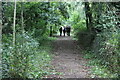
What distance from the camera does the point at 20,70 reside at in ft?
14.1

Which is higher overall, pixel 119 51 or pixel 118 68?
pixel 119 51

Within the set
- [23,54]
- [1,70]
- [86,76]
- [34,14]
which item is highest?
[34,14]

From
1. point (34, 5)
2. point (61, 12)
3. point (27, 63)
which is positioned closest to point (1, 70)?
point (27, 63)

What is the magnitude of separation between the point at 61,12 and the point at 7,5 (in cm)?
798

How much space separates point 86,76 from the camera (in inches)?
218

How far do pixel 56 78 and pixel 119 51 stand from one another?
2122 millimetres

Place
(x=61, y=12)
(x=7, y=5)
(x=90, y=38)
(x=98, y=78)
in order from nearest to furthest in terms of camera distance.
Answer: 1. (x=98, y=78)
2. (x=7, y=5)
3. (x=90, y=38)
4. (x=61, y=12)

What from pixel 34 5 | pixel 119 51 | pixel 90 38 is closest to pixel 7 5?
pixel 34 5

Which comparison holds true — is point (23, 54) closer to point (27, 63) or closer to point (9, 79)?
point (27, 63)

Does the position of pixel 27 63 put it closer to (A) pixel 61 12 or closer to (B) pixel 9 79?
(B) pixel 9 79

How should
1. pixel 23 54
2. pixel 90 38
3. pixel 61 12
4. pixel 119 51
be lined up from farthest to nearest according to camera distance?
pixel 61 12, pixel 90 38, pixel 23 54, pixel 119 51

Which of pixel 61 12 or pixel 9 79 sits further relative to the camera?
pixel 61 12

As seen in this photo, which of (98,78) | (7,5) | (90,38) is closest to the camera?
(98,78)

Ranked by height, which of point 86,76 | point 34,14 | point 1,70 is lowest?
point 86,76
